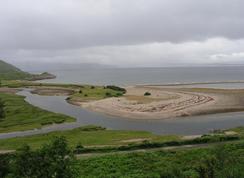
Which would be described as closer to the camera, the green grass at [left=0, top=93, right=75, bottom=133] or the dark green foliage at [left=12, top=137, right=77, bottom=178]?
the dark green foliage at [left=12, top=137, right=77, bottom=178]

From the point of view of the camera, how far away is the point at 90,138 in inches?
2469

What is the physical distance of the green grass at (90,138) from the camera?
5837 centimetres

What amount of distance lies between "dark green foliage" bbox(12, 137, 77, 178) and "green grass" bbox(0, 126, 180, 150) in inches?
1091

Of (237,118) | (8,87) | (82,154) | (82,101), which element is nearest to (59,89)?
(8,87)

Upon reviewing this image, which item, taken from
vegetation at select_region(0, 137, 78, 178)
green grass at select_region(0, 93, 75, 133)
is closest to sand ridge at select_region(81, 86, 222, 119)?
green grass at select_region(0, 93, 75, 133)

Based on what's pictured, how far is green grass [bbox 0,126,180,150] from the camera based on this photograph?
58.4 metres

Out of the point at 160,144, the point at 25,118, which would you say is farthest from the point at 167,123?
the point at 25,118

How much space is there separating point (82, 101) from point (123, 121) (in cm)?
3776

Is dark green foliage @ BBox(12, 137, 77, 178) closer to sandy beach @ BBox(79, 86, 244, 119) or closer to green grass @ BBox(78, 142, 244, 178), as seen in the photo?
green grass @ BBox(78, 142, 244, 178)

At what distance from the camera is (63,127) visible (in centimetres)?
7906

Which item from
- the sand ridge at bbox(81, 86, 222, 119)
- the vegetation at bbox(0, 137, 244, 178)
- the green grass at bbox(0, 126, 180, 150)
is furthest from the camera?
the sand ridge at bbox(81, 86, 222, 119)

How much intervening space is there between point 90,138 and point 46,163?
36580 millimetres

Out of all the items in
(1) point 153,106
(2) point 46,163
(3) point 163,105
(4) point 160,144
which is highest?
(2) point 46,163

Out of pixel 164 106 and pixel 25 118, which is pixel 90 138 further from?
pixel 164 106
